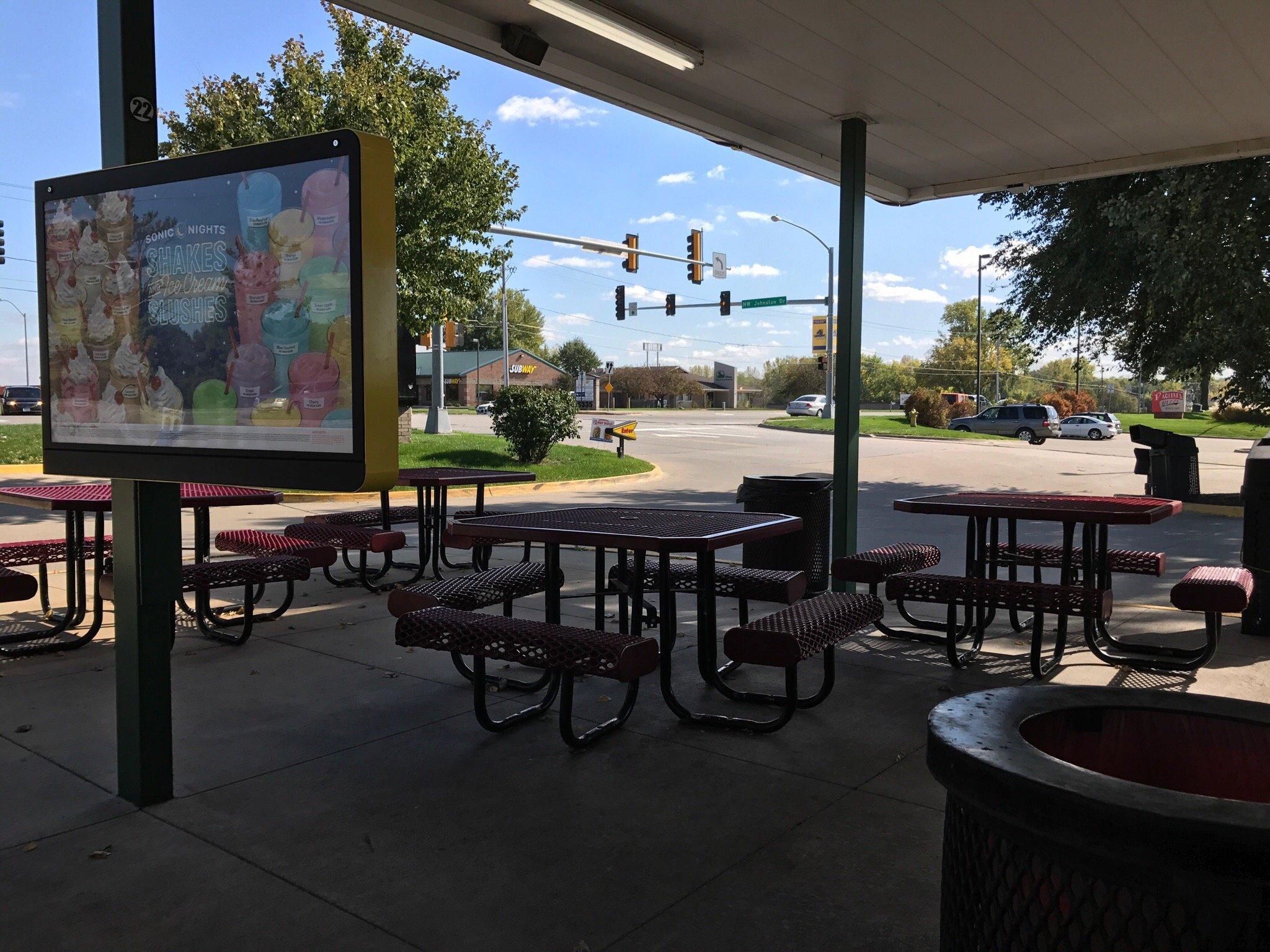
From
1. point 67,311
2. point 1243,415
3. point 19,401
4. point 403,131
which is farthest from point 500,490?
point 19,401

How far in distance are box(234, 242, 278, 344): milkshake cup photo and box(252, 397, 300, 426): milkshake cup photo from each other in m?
0.20

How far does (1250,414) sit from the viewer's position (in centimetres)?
1528

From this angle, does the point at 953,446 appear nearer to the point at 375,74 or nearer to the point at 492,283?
the point at 492,283

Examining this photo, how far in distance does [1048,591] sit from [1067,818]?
410 centimetres

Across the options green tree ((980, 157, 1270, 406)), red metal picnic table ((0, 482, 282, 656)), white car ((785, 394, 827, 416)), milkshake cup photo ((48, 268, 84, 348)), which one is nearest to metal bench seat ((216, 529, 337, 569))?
red metal picnic table ((0, 482, 282, 656))

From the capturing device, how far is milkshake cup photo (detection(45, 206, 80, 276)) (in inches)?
140

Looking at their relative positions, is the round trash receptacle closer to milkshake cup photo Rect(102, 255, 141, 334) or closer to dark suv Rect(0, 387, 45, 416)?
milkshake cup photo Rect(102, 255, 141, 334)

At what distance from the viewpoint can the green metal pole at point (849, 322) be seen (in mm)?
7832

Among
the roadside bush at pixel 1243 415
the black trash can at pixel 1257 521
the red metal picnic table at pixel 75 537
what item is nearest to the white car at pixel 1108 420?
the roadside bush at pixel 1243 415

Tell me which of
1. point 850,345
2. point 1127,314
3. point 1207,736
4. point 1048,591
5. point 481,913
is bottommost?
point 481,913

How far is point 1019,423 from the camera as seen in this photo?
43719 mm

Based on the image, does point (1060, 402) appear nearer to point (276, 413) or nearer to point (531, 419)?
point (531, 419)

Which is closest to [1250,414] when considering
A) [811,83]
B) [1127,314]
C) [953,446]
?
[1127,314]

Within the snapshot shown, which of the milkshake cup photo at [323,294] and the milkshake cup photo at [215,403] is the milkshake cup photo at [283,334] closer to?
the milkshake cup photo at [323,294]
